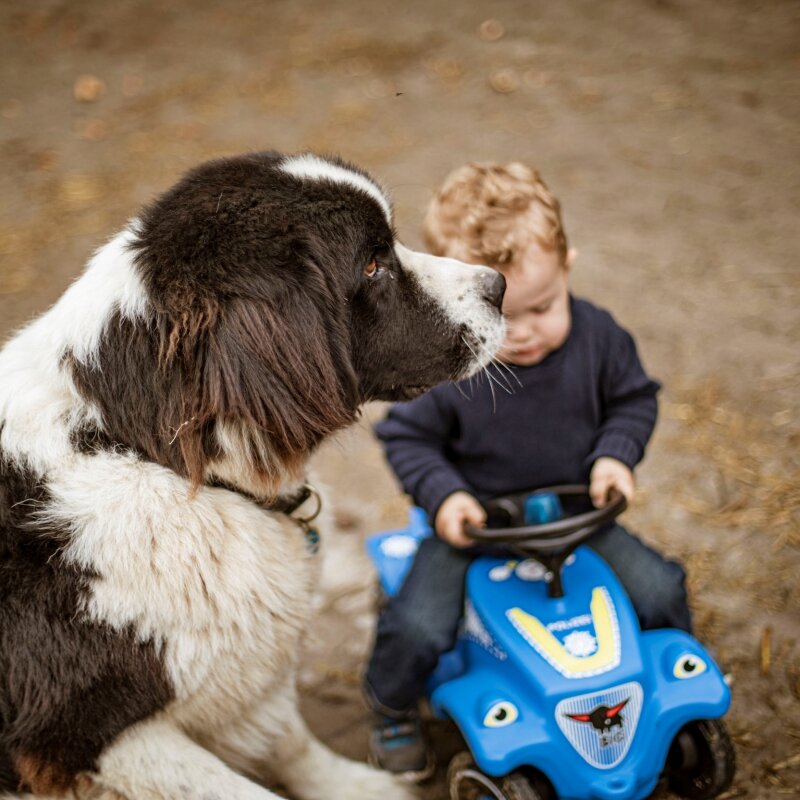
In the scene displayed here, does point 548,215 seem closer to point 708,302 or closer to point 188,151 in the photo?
point 708,302

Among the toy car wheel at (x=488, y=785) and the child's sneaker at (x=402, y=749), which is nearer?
the toy car wheel at (x=488, y=785)

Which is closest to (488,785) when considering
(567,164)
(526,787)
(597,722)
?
(526,787)

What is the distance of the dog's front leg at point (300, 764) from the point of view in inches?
74.9

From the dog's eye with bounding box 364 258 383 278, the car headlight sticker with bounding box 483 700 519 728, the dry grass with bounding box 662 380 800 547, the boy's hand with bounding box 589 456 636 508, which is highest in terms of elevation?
the dog's eye with bounding box 364 258 383 278

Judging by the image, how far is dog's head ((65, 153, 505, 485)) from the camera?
1.50m

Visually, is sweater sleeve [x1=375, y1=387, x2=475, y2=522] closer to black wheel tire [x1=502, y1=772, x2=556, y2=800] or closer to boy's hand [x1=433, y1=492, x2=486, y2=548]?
boy's hand [x1=433, y1=492, x2=486, y2=548]

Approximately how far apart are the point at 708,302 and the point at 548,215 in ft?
6.30

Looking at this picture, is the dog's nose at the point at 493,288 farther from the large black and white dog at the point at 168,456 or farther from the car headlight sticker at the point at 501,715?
the car headlight sticker at the point at 501,715

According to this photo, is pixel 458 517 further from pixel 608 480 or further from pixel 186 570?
pixel 186 570

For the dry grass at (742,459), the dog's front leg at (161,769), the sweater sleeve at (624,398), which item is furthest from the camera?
the dry grass at (742,459)

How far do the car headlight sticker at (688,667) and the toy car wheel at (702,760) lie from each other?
0.14 meters

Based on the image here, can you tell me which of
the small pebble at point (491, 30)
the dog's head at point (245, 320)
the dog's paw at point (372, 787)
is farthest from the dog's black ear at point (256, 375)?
the small pebble at point (491, 30)

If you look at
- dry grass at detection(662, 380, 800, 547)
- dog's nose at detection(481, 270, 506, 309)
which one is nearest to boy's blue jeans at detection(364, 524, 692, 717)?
dog's nose at detection(481, 270, 506, 309)

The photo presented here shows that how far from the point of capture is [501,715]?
181cm
